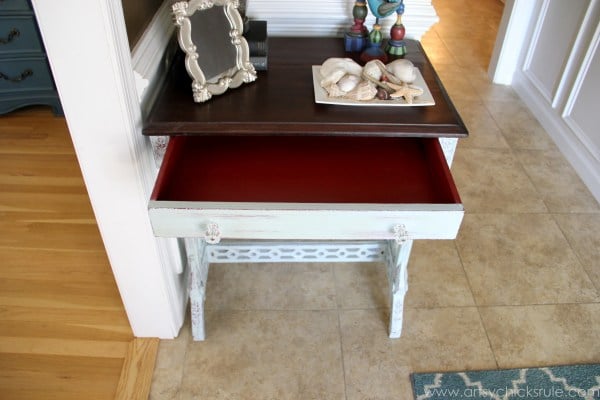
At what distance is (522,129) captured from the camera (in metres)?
2.38

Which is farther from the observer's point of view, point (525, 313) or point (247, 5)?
point (525, 313)

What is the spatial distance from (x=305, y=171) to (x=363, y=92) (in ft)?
0.72

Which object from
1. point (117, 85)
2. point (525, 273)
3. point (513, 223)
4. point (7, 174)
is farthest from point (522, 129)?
point (7, 174)

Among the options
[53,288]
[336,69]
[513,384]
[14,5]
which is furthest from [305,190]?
[14,5]

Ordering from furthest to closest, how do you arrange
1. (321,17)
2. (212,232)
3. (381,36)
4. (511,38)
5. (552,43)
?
(511,38)
(552,43)
(321,17)
(381,36)
(212,232)

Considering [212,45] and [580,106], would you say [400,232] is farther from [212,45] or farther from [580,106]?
[580,106]

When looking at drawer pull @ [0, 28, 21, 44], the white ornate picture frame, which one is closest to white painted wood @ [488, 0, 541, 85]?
the white ornate picture frame

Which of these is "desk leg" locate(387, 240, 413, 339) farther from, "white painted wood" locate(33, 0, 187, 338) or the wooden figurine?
"white painted wood" locate(33, 0, 187, 338)

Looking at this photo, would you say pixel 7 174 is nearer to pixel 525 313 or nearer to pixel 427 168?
pixel 427 168

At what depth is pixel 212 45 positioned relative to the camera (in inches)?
43.6

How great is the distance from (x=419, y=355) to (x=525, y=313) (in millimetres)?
384

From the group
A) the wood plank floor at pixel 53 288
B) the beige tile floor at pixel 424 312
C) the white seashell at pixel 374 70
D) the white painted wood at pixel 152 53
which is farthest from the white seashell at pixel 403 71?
the wood plank floor at pixel 53 288

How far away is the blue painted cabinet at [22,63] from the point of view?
2033 mm

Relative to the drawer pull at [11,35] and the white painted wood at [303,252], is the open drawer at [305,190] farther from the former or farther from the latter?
the drawer pull at [11,35]
